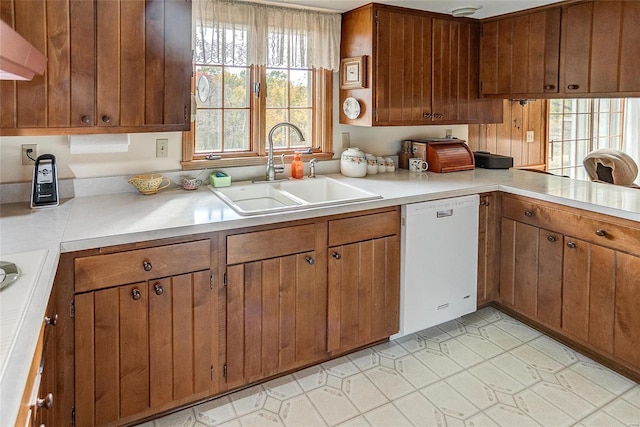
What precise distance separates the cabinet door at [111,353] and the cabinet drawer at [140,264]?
4 centimetres

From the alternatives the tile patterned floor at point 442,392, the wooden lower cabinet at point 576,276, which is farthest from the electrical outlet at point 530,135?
the tile patterned floor at point 442,392

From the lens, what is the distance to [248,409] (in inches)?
83.8

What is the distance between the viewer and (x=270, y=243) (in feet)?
7.01

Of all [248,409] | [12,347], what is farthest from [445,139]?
[12,347]

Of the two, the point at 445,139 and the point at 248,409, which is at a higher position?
the point at 445,139

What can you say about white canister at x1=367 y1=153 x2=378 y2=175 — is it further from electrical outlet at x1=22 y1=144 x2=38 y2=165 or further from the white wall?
electrical outlet at x1=22 y1=144 x2=38 y2=165

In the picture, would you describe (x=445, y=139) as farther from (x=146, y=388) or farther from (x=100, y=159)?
(x=146, y=388)

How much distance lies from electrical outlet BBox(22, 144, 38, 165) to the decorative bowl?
44 cm

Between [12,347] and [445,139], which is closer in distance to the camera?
[12,347]

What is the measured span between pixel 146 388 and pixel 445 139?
2564 mm

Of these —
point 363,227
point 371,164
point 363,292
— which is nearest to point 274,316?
point 363,292

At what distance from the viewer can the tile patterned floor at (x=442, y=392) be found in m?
2.05

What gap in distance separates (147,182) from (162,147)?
27cm

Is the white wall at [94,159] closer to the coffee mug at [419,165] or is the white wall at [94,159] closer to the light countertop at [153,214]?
the light countertop at [153,214]
